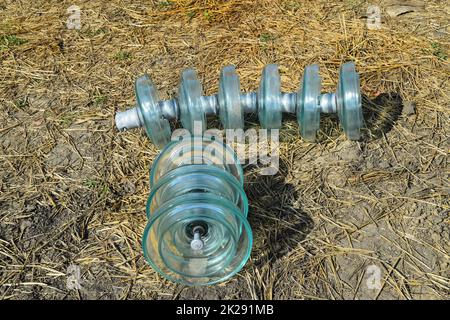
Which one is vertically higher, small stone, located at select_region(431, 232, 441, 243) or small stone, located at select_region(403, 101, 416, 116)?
small stone, located at select_region(403, 101, 416, 116)

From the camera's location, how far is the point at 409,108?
3.49 metres

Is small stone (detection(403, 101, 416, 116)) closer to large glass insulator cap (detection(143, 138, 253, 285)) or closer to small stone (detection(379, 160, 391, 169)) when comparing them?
small stone (detection(379, 160, 391, 169))

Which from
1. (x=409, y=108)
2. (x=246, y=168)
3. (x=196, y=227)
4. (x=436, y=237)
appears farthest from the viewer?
(x=409, y=108)

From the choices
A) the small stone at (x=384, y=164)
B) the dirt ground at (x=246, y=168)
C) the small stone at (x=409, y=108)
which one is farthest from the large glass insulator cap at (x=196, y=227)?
the small stone at (x=409, y=108)

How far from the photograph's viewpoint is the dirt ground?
8.87 feet

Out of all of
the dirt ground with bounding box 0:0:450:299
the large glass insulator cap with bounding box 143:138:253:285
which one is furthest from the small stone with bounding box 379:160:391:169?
the large glass insulator cap with bounding box 143:138:253:285

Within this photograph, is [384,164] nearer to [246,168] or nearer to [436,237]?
[436,237]

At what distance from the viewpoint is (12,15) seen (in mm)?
4527

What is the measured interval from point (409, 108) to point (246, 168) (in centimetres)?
112

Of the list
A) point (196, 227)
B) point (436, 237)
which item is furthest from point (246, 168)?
point (436, 237)

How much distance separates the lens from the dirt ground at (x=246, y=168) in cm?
270

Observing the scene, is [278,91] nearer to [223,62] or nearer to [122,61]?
[223,62]

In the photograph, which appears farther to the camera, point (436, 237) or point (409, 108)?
point (409, 108)
